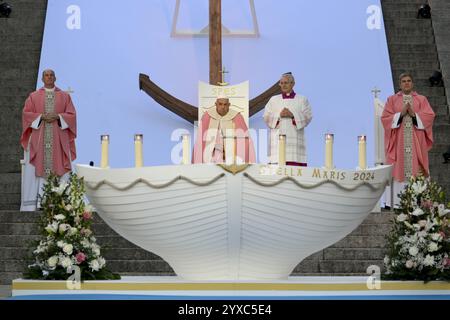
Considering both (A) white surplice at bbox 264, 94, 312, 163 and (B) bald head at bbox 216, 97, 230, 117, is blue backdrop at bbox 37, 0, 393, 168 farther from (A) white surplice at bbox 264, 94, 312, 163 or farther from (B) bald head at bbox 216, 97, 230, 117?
(B) bald head at bbox 216, 97, 230, 117

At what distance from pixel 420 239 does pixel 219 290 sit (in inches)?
68.2

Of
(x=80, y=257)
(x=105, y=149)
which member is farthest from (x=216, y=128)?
(x=80, y=257)

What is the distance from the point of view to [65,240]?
932 centimetres

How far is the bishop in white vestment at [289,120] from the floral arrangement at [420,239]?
312 centimetres

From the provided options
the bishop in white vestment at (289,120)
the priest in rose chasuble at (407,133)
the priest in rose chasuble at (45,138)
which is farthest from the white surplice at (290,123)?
the priest in rose chasuble at (45,138)

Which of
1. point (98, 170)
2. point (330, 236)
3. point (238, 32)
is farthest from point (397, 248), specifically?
point (238, 32)

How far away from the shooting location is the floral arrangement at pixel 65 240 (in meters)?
9.19

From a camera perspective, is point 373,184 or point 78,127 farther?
point 78,127

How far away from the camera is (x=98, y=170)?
8.83m

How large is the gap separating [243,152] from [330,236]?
850 millimetres

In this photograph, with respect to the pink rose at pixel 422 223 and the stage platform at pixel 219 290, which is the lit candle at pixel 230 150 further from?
the pink rose at pixel 422 223
